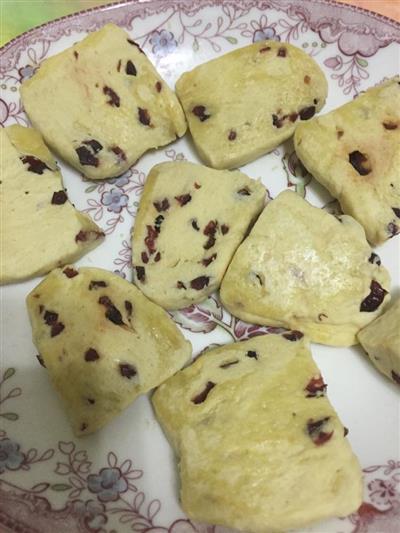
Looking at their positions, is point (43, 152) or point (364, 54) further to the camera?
point (364, 54)

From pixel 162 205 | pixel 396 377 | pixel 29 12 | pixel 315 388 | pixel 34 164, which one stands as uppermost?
pixel 29 12

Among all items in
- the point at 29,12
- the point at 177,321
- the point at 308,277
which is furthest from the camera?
the point at 29,12

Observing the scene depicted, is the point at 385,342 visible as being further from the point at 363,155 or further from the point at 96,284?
the point at 96,284

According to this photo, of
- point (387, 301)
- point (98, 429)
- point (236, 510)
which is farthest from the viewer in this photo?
point (387, 301)

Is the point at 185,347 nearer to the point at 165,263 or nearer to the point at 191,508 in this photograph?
the point at 165,263

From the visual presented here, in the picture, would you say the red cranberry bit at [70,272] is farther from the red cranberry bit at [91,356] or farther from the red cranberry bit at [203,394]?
the red cranberry bit at [203,394]

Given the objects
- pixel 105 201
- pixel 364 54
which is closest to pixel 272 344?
pixel 105 201

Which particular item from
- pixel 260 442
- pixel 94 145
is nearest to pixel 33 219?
pixel 94 145
